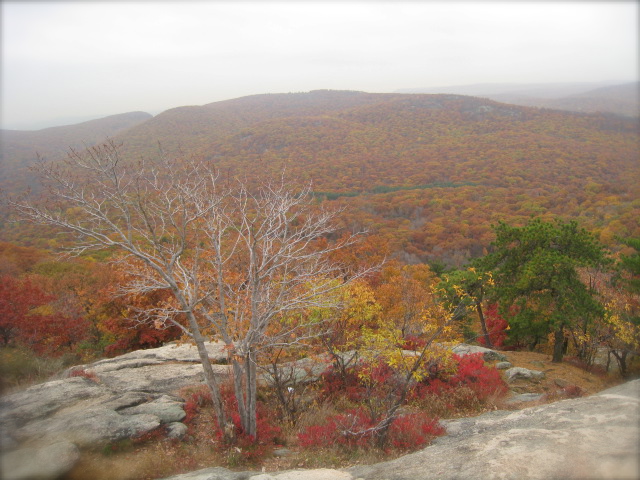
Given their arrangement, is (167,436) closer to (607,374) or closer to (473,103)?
(607,374)

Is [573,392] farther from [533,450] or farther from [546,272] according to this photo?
[533,450]

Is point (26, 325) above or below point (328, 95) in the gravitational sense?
below

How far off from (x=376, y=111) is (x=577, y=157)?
66.1 metres

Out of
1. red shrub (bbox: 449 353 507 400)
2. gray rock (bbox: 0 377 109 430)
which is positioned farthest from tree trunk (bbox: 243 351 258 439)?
red shrub (bbox: 449 353 507 400)

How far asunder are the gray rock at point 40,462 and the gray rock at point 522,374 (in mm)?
13302

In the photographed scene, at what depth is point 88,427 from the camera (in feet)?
26.1

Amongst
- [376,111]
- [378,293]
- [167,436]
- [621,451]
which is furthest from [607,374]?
[376,111]

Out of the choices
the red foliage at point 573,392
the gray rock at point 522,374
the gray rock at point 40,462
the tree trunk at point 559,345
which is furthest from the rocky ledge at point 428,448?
the tree trunk at point 559,345

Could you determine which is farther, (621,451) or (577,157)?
(577,157)

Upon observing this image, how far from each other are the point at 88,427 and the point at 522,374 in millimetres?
13797

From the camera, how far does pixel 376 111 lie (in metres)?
132

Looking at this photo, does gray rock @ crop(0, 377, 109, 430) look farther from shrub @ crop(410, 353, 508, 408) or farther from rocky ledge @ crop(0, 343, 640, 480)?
shrub @ crop(410, 353, 508, 408)

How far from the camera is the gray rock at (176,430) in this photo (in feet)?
28.5

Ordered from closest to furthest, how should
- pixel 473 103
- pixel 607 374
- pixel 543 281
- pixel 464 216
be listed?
pixel 607 374, pixel 543 281, pixel 464 216, pixel 473 103
